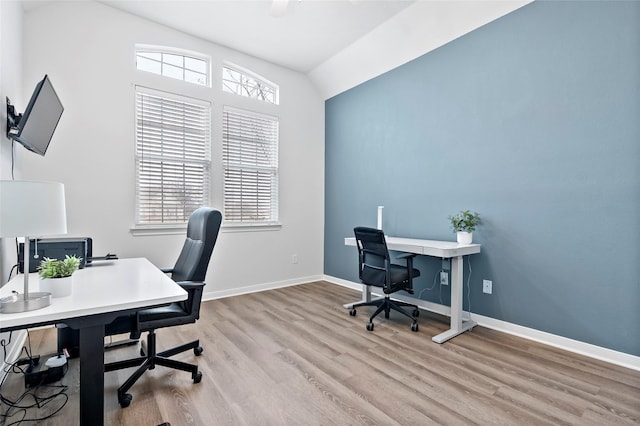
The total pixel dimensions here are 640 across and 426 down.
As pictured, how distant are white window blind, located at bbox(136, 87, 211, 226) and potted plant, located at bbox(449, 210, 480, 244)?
117 inches

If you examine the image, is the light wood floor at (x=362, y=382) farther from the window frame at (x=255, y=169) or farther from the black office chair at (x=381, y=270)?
the window frame at (x=255, y=169)

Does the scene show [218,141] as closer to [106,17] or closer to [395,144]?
[106,17]

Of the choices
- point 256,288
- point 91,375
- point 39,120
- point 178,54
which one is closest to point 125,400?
point 91,375

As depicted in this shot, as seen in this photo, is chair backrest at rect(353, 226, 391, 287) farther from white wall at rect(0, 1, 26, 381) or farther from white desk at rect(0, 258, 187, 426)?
white wall at rect(0, 1, 26, 381)

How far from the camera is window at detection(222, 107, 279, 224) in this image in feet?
13.8

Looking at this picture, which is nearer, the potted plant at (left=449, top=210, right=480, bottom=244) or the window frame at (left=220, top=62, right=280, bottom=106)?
the potted plant at (left=449, top=210, right=480, bottom=244)

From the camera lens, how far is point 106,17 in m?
3.28

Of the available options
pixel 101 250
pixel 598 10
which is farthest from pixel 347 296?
pixel 598 10

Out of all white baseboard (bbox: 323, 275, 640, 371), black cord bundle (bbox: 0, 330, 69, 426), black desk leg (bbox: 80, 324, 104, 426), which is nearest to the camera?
black desk leg (bbox: 80, 324, 104, 426)

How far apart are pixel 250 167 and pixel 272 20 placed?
182 cm

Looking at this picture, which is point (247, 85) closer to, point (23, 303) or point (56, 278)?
point (56, 278)

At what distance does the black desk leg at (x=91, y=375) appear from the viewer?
1.33 m

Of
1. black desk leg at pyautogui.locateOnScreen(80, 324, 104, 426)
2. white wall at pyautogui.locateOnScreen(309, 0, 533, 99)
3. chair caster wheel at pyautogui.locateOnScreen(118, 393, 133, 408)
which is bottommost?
chair caster wheel at pyautogui.locateOnScreen(118, 393, 133, 408)

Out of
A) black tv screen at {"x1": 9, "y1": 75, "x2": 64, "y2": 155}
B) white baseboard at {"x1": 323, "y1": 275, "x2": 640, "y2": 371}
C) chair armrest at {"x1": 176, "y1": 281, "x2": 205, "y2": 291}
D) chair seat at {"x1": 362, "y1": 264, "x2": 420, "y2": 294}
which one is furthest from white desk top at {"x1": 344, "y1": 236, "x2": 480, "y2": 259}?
black tv screen at {"x1": 9, "y1": 75, "x2": 64, "y2": 155}
